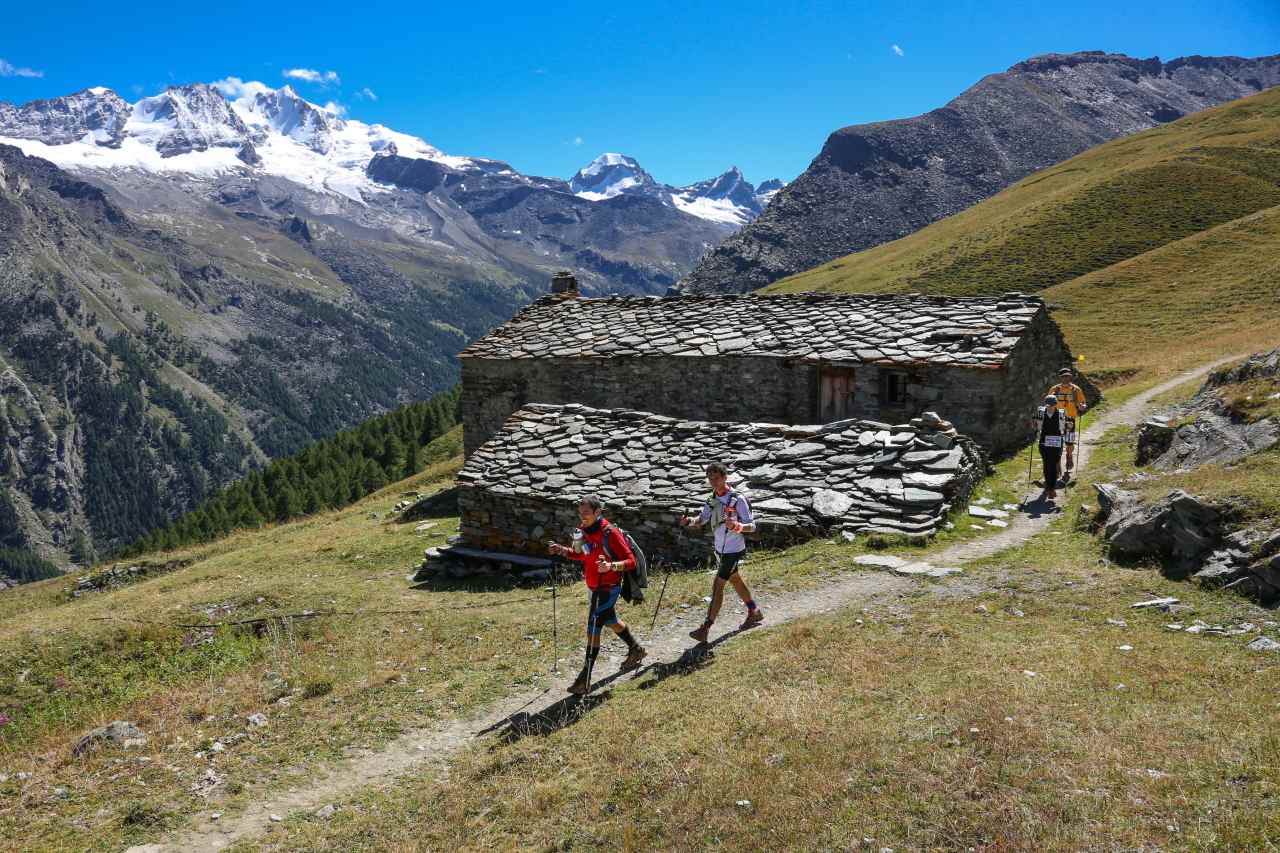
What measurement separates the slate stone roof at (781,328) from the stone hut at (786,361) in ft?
0.20

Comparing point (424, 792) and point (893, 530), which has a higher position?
point (893, 530)

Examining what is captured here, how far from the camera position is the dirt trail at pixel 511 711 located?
8406 mm

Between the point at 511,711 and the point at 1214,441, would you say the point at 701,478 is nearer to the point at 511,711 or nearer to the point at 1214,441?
the point at 511,711

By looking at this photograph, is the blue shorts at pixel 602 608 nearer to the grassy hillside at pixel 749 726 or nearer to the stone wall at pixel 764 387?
the grassy hillside at pixel 749 726

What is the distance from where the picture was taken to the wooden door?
2477 centimetres

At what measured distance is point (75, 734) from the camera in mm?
11719

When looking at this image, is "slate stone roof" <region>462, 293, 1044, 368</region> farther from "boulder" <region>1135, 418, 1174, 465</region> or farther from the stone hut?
"boulder" <region>1135, 418, 1174, 465</region>

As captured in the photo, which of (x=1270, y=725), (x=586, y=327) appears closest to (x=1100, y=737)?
(x=1270, y=725)

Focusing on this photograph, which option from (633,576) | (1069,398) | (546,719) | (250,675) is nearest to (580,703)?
(546,719)

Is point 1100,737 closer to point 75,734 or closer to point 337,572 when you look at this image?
point 75,734

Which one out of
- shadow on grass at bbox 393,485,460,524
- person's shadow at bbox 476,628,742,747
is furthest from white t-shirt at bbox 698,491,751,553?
shadow on grass at bbox 393,485,460,524

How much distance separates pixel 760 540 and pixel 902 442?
4.17 m

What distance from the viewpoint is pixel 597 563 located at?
1030 cm

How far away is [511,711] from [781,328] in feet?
63.4
